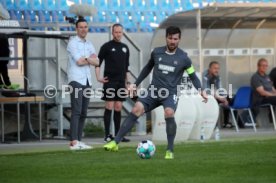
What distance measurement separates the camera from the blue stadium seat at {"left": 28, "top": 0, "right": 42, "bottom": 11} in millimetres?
23516

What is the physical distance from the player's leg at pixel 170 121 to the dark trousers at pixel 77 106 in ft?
7.71

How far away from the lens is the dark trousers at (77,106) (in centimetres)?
1644

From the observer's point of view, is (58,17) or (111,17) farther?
(111,17)

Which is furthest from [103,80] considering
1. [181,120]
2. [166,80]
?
[166,80]

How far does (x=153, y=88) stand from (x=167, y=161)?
153cm

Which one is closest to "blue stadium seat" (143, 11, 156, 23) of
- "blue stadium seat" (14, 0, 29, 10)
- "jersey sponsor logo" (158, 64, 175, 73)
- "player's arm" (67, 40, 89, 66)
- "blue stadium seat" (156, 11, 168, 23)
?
"blue stadium seat" (156, 11, 168, 23)

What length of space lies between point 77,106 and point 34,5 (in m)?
7.63

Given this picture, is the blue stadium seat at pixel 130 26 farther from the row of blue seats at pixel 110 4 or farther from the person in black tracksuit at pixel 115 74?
the person in black tracksuit at pixel 115 74

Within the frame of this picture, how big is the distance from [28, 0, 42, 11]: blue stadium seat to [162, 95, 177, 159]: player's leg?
970 centimetres

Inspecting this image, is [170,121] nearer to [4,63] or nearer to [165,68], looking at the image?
[165,68]

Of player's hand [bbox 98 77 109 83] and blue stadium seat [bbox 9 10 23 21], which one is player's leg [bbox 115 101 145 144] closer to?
player's hand [bbox 98 77 109 83]

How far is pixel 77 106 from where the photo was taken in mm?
16547

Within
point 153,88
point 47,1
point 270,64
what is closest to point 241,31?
point 270,64

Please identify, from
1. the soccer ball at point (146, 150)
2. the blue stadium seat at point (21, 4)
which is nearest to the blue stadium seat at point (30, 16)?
the blue stadium seat at point (21, 4)
